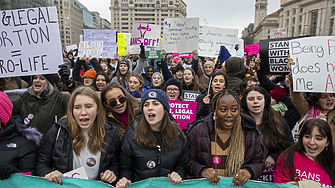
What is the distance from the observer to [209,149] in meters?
2.22

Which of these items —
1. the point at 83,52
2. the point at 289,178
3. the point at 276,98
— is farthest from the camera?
the point at 83,52

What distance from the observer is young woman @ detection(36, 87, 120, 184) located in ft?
6.63

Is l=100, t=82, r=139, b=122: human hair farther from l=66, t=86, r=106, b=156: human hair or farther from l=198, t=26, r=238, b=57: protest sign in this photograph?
l=198, t=26, r=238, b=57: protest sign

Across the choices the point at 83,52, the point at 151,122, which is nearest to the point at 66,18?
the point at 83,52

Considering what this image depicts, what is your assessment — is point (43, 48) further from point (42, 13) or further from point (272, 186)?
point (272, 186)

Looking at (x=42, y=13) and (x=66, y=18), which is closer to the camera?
(x=42, y=13)

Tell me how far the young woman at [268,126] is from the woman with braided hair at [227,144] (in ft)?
1.45

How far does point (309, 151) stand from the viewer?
2148 mm

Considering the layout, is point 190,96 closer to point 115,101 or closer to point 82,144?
point 115,101

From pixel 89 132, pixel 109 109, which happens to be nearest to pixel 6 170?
pixel 89 132

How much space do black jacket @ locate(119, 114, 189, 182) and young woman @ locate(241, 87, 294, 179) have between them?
107 cm

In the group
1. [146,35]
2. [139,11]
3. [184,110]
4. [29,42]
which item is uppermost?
[139,11]

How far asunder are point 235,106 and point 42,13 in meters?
3.04

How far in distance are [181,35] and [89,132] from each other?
199 inches
